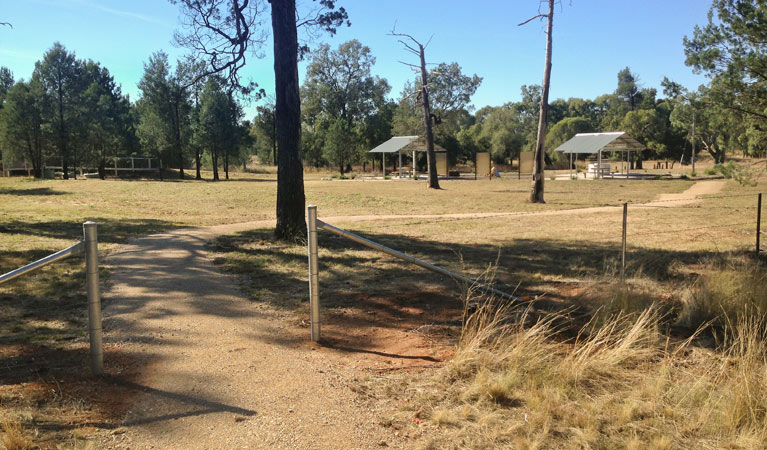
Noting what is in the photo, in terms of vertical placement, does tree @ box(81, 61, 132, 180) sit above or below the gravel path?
above

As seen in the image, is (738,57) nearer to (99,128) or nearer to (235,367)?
(235,367)

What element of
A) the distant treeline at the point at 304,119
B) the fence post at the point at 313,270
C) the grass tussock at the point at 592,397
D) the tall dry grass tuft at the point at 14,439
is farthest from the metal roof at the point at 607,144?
the tall dry grass tuft at the point at 14,439

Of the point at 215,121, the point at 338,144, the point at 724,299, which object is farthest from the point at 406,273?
the point at 338,144

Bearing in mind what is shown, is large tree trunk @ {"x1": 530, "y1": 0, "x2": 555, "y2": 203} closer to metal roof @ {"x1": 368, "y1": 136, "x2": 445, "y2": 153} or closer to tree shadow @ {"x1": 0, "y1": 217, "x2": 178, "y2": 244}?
tree shadow @ {"x1": 0, "y1": 217, "x2": 178, "y2": 244}

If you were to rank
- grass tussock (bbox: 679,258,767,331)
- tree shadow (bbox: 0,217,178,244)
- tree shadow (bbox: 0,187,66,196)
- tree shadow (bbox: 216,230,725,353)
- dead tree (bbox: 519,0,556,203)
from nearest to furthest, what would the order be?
grass tussock (bbox: 679,258,767,331) → tree shadow (bbox: 216,230,725,353) → tree shadow (bbox: 0,217,178,244) → dead tree (bbox: 519,0,556,203) → tree shadow (bbox: 0,187,66,196)

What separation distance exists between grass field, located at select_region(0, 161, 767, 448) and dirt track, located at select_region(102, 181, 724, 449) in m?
0.35

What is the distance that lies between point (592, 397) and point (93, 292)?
379cm

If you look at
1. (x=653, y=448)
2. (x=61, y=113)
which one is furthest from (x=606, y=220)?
(x=61, y=113)

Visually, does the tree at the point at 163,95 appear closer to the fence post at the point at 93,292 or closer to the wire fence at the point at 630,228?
the wire fence at the point at 630,228

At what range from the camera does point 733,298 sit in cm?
653

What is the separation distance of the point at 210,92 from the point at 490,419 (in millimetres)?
45248

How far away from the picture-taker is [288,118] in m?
11.0

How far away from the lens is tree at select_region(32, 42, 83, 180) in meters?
40.5

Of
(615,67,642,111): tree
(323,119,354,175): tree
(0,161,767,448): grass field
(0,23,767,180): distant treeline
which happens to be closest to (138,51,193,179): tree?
(0,23,767,180): distant treeline
